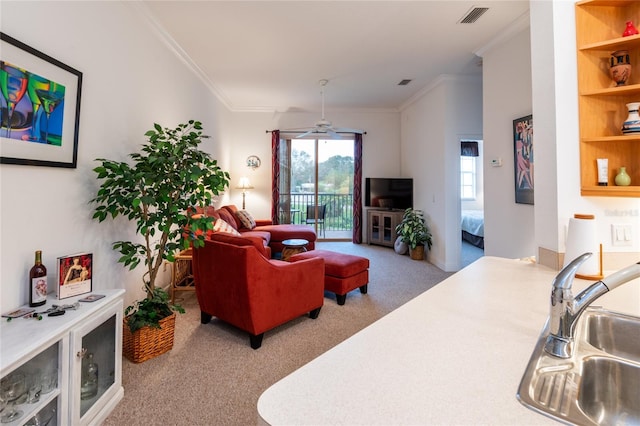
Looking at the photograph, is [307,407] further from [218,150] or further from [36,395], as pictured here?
[218,150]

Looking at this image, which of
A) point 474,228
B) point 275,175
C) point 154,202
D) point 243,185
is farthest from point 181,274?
point 474,228

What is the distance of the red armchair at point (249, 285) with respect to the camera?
2.17m

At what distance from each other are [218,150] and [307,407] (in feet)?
17.3

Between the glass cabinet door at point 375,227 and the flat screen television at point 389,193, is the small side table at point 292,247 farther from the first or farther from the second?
the flat screen television at point 389,193

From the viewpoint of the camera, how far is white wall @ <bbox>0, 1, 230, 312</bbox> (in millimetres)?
1535

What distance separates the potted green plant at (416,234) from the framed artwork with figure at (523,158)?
205 centimetres

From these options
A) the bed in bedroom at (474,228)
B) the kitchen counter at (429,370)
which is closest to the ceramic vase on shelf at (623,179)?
the kitchen counter at (429,370)

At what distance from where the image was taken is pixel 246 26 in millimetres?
2980

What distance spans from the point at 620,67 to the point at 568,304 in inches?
53.9

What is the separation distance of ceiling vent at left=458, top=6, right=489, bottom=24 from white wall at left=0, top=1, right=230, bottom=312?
307 cm

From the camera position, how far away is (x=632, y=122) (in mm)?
1375

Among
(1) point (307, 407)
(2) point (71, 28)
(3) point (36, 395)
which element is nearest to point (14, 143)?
(2) point (71, 28)

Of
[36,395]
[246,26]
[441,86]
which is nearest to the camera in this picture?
[36,395]

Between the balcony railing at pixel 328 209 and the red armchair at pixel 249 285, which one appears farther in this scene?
the balcony railing at pixel 328 209
